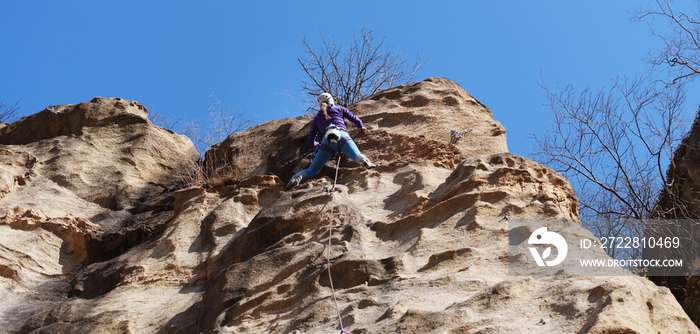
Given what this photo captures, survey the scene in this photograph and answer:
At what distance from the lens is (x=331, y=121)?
29.4ft

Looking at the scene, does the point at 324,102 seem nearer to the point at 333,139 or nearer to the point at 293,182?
the point at 333,139

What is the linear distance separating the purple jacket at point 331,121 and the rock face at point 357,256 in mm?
299

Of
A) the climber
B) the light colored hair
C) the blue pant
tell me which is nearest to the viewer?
the climber

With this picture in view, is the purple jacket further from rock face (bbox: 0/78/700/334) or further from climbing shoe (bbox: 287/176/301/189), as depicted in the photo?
climbing shoe (bbox: 287/176/301/189)

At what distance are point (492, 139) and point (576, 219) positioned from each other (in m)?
2.62

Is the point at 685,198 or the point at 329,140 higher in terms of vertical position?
the point at 329,140

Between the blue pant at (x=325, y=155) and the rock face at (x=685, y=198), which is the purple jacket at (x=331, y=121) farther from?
the rock face at (x=685, y=198)

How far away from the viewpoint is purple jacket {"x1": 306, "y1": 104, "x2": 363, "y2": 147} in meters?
8.98

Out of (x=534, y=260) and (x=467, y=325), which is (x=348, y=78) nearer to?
(x=534, y=260)

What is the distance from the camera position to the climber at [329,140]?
830 cm

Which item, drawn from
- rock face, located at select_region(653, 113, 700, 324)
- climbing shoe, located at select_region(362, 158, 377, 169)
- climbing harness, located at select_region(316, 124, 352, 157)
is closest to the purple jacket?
climbing harness, located at select_region(316, 124, 352, 157)

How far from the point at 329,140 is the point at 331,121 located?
0.64m

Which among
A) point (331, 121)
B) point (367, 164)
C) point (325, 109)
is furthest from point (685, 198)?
point (325, 109)

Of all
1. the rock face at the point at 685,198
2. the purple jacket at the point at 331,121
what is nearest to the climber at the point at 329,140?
the purple jacket at the point at 331,121
